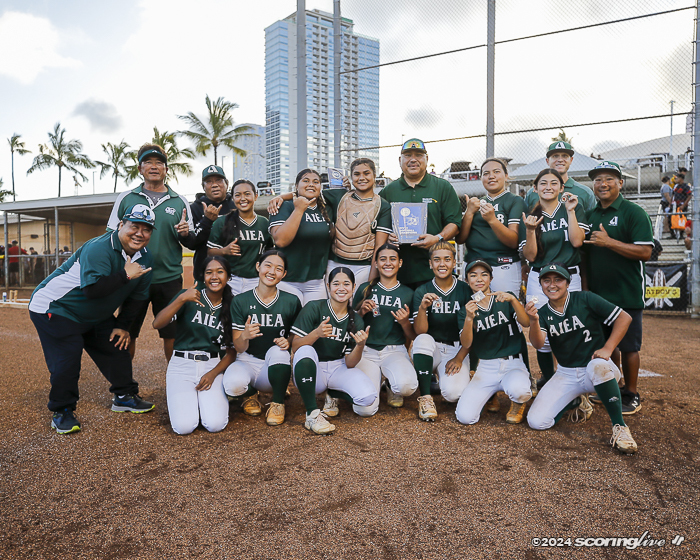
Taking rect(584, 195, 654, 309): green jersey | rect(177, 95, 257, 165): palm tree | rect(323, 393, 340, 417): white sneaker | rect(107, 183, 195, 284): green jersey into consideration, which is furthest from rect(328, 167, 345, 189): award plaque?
rect(177, 95, 257, 165): palm tree

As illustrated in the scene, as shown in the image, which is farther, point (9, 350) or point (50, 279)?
point (9, 350)

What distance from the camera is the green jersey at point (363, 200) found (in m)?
4.29

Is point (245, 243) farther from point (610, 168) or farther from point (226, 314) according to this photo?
point (610, 168)

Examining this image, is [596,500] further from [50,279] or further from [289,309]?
[50,279]

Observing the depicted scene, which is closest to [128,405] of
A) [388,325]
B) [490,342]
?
[388,325]

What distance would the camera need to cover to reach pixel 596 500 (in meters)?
2.49

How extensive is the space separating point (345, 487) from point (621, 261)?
302cm

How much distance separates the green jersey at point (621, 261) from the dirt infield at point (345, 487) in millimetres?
971

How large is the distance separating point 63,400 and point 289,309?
182cm

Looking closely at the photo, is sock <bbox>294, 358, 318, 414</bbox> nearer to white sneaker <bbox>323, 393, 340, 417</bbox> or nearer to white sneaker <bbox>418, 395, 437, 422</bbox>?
white sneaker <bbox>323, 393, 340, 417</bbox>

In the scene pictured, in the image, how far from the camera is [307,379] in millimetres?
3641

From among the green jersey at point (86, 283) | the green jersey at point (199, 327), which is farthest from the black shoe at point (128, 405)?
the green jersey at point (86, 283)

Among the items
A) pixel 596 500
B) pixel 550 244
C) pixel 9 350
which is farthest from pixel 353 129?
pixel 596 500

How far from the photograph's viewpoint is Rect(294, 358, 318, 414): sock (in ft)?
11.9
